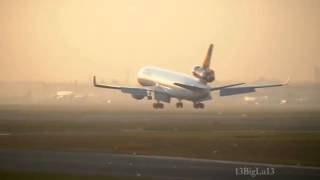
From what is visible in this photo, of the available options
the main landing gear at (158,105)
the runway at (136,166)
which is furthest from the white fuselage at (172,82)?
the runway at (136,166)

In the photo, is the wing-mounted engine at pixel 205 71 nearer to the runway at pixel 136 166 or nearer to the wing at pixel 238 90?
the wing at pixel 238 90

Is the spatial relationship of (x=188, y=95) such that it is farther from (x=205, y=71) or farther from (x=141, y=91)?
(x=141, y=91)

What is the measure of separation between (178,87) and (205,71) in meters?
0.31

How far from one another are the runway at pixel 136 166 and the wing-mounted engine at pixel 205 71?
2.48 feet

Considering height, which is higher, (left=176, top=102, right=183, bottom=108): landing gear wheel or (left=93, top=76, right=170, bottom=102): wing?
(left=93, top=76, right=170, bottom=102): wing

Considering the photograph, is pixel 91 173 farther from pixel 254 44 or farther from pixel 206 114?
pixel 254 44

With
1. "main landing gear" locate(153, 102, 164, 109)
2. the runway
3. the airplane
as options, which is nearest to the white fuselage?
the airplane

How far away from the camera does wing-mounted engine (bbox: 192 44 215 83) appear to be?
5.91 meters

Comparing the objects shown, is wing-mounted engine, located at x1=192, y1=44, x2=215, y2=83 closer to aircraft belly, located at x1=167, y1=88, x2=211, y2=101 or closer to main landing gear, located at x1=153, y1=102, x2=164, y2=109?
aircraft belly, located at x1=167, y1=88, x2=211, y2=101

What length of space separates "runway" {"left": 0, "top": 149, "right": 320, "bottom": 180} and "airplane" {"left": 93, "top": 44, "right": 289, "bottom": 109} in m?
0.54

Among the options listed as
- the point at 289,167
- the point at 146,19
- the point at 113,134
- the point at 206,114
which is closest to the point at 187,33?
the point at 146,19

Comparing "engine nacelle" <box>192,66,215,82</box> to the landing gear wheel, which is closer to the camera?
"engine nacelle" <box>192,66,215,82</box>

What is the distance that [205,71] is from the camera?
591cm

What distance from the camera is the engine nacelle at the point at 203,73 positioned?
19.4ft
